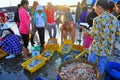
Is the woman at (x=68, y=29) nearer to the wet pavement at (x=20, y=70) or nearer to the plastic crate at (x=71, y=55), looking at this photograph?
the plastic crate at (x=71, y=55)

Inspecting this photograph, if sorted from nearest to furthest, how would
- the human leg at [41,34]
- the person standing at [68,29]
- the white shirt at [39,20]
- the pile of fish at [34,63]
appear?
1. the pile of fish at [34,63]
2. the person standing at [68,29]
3. the white shirt at [39,20]
4. the human leg at [41,34]

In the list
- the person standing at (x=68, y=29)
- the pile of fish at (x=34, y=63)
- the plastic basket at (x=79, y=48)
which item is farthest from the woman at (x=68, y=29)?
the pile of fish at (x=34, y=63)

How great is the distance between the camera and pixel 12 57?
5.77 m

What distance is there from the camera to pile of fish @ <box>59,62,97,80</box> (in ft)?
9.79

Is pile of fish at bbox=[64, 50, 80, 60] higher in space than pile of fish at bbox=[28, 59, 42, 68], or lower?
higher

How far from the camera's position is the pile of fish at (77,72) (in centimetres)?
298

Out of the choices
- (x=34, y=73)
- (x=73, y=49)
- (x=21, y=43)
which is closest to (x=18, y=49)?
(x=21, y=43)

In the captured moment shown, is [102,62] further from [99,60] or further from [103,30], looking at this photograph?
[103,30]

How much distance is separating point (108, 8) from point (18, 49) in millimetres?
3567

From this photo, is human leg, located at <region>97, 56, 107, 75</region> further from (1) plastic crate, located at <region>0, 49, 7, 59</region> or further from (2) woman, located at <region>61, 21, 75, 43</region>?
(1) plastic crate, located at <region>0, 49, 7, 59</region>

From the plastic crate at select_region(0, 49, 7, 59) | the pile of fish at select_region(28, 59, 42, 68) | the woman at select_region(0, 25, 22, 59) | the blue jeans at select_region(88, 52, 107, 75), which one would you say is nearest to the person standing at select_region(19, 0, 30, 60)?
the woman at select_region(0, 25, 22, 59)

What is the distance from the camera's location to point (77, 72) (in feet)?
10.2

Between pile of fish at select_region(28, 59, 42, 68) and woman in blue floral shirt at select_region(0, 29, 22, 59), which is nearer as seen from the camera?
pile of fish at select_region(28, 59, 42, 68)

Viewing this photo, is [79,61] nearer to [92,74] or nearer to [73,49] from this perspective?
[92,74]
